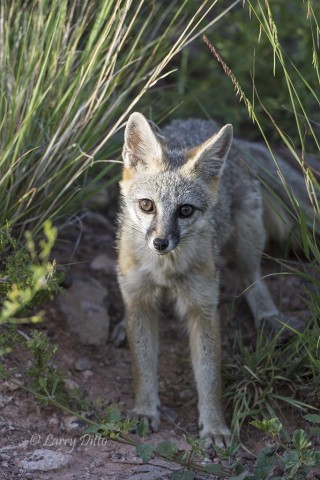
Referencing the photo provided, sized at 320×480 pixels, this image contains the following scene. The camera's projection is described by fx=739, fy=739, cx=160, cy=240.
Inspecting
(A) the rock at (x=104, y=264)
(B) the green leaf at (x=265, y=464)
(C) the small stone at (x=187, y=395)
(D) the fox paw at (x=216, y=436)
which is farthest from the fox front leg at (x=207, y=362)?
(A) the rock at (x=104, y=264)

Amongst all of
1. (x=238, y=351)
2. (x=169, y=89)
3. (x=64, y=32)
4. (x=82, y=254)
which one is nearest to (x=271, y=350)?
(x=238, y=351)

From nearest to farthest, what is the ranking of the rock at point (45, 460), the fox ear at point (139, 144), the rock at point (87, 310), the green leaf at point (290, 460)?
the green leaf at point (290, 460) < the rock at point (45, 460) < the fox ear at point (139, 144) < the rock at point (87, 310)

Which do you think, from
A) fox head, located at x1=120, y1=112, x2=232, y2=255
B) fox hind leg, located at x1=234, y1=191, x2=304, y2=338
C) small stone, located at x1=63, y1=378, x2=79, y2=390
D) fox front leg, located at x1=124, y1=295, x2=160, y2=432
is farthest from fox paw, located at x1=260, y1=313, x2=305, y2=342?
small stone, located at x1=63, y1=378, x2=79, y2=390

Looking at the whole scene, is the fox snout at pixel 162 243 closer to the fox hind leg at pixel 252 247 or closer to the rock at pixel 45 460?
the rock at pixel 45 460

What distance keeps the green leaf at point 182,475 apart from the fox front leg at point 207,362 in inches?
28.7

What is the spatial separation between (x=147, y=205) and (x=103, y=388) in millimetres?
1207

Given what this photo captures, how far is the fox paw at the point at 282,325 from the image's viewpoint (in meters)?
4.50

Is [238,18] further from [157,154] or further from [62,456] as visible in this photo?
[62,456]

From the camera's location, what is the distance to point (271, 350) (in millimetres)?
4289

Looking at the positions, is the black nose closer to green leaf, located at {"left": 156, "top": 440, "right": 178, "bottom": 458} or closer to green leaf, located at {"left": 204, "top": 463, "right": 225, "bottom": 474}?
green leaf, located at {"left": 156, "top": 440, "right": 178, "bottom": 458}

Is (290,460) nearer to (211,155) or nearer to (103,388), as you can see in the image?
(103,388)

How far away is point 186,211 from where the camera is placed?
12.9 ft

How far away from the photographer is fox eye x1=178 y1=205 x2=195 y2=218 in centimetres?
390

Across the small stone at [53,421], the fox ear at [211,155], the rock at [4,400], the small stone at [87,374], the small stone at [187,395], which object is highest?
the fox ear at [211,155]
